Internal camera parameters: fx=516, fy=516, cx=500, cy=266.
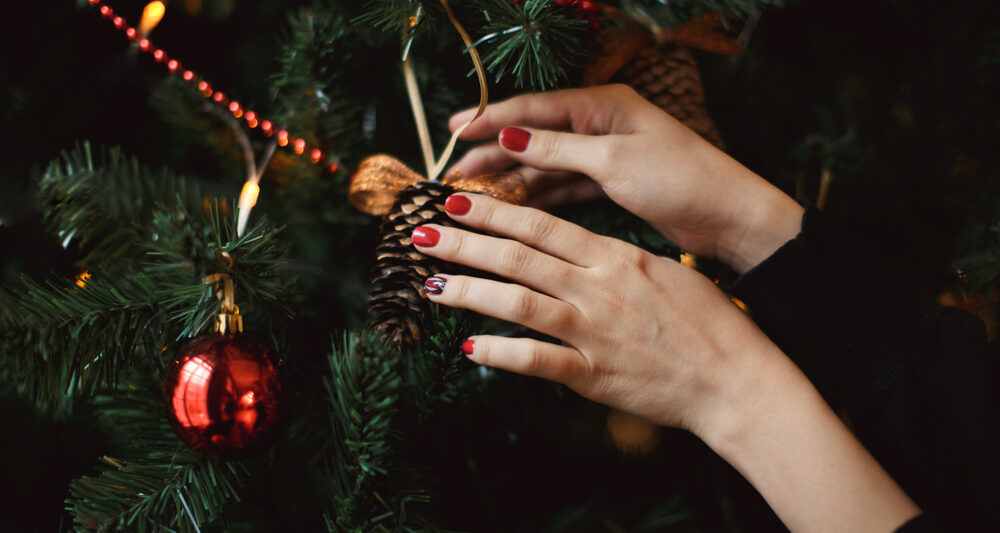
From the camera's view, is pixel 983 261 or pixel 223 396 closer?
pixel 223 396

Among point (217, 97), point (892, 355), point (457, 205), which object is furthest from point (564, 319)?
point (217, 97)

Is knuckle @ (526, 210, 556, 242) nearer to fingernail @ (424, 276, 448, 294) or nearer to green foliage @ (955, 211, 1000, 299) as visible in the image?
fingernail @ (424, 276, 448, 294)

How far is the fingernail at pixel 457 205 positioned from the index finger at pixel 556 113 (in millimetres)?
128

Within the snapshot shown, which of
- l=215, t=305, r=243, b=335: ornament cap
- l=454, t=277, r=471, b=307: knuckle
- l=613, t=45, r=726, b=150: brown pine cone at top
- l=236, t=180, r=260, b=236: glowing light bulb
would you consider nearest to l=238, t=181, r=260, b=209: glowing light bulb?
l=236, t=180, r=260, b=236: glowing light bulb

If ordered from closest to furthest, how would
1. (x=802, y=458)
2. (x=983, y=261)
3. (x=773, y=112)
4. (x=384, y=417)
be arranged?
(x=384, y=417)
(x=802, y=458)
(x=983, y=261)
(x=773, y=112)

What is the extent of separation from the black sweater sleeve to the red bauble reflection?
55 centimetres

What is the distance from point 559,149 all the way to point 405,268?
226mm

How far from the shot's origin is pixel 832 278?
0.60m

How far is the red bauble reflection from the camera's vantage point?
1.47ft

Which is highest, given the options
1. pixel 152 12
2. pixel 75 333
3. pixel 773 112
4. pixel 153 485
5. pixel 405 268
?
pixel 773 112

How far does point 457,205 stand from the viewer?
0.55 m

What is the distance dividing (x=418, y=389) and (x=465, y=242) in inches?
6.4

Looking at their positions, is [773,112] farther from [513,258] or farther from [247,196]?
[247,196]

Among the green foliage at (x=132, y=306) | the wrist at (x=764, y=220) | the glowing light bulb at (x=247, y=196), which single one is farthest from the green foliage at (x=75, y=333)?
the wrist at (x=764, y=220)
